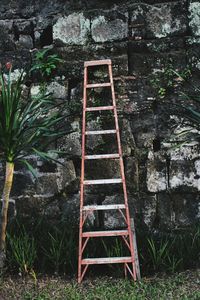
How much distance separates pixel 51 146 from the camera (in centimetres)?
439

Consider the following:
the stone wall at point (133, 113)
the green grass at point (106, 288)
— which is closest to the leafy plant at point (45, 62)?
the stone wall at point (133, 113)

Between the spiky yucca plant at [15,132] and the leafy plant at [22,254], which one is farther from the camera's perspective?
the leafy plant at [22,254]

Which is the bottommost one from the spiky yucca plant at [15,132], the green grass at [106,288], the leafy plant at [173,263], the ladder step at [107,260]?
the green grass at [106,288]

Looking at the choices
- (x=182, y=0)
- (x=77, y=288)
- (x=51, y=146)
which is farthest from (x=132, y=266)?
(x=182, y=0)

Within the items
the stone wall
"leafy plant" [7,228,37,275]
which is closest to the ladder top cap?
the stone wall

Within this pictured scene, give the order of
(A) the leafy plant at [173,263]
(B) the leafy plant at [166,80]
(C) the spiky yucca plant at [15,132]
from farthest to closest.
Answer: (B) the leafy plant at [166,80], (A) the leafy plant at [173,263], (C) the spiky yucca plant at [15,132]

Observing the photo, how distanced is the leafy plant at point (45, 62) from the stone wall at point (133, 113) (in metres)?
0.07

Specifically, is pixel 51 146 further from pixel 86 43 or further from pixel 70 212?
pixel 86 43

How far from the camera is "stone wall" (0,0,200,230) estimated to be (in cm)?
425

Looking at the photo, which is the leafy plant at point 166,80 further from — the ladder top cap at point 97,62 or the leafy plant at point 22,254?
the leafy plant at point 22,254

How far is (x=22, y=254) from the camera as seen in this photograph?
3.82 m

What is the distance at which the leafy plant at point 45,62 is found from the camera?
Result: 4.40 meters

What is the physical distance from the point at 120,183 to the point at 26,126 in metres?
1.09

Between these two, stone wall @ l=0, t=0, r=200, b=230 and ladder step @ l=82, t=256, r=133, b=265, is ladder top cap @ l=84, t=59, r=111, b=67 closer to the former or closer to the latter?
stone wall @ l=0, t=0, r=200, b=230
